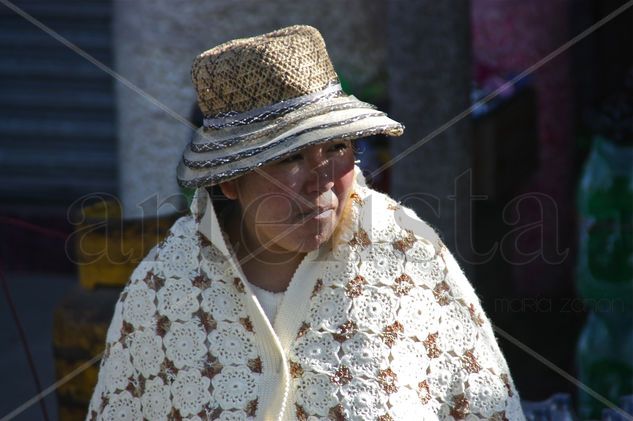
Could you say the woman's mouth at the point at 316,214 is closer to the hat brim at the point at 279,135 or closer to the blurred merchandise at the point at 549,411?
the hat brim at the point at 279,135

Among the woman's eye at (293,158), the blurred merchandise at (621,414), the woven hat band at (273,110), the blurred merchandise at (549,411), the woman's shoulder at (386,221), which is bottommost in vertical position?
the blurred merchandise at (621,414)

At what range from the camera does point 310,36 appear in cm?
255

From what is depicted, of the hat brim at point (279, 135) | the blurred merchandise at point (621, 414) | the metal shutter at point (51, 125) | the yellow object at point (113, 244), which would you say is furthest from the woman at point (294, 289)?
the metal shutter at point (51, 125)

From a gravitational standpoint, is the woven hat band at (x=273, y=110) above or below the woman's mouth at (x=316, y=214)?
above

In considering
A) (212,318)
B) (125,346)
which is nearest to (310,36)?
(212,318)

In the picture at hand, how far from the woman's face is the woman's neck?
93 mm

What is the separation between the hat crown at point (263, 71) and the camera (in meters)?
2.47

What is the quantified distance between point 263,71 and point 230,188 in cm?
35

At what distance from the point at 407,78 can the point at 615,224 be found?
3.31 feet

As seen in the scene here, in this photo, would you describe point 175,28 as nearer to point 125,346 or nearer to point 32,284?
point 32,284

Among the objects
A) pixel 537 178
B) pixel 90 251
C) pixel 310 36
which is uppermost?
pixel 310 36

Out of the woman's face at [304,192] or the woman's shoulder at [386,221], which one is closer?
the woman's face at [304,192]

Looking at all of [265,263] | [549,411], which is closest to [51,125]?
[549,411]

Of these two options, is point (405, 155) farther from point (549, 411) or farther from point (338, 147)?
point (338, 147)
